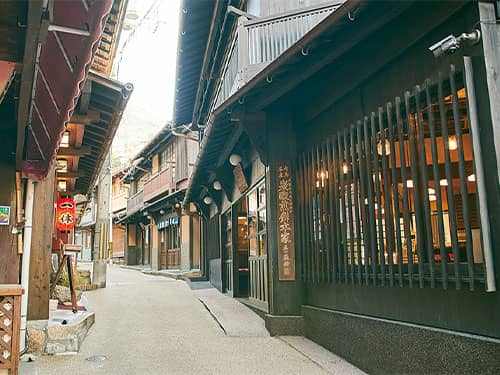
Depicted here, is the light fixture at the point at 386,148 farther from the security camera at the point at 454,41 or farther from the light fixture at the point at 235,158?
the light fixture at the point at 235,158

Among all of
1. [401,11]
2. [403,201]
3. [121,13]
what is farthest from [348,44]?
[121,13]

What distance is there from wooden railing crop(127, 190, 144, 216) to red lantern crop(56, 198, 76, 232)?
54.9ft

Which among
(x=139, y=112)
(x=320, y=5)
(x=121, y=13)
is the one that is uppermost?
(x=139, y=112)

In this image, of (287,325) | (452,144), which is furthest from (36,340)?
(452,144)

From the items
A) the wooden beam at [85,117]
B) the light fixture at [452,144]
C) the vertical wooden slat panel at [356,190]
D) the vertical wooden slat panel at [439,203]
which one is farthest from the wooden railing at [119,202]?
the vertical wooden slat panel at [439,203]

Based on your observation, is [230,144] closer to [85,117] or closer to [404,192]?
[85,117]

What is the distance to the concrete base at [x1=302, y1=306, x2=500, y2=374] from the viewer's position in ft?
14.5

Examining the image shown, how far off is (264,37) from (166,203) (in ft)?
53.3

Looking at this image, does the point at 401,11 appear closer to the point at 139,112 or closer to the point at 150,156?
the point at 150,156

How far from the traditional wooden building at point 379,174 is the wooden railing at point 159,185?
13468 mm

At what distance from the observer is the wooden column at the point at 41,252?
746 centimetres

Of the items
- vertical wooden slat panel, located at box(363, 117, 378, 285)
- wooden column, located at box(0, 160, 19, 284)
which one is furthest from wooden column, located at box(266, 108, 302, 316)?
wooden column, located at box(0, 160, 19, 284)

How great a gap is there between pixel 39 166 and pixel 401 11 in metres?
5.34

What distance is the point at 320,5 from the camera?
A: 406 inches
